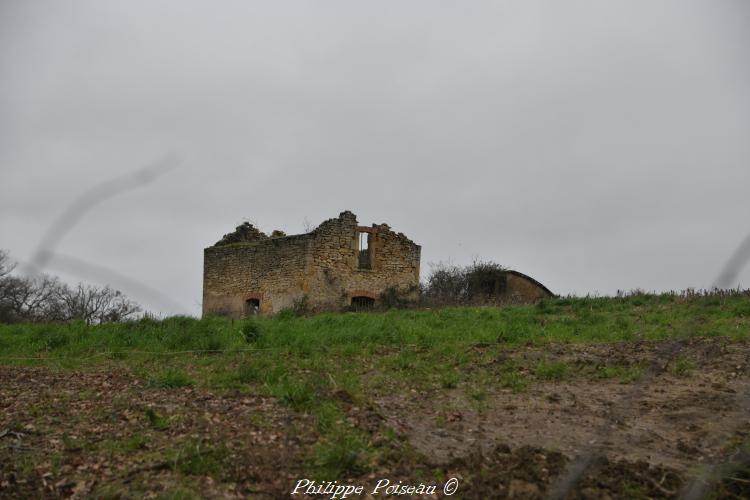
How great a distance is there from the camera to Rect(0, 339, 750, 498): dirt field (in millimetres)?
6012

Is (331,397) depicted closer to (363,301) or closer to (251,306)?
(363,301)

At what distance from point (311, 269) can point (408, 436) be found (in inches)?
632

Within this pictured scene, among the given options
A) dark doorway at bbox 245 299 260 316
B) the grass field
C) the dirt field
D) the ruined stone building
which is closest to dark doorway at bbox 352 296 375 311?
the ruined stone building

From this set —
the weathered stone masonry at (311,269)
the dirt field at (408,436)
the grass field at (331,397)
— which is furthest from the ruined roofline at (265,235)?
the dirt field at (408,436)

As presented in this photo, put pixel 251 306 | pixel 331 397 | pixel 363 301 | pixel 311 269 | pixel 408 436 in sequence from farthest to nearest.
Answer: pixel 251 306 → pixel 363 301 → pixel 311 269 → pixel 331 397 → pixel 408 436

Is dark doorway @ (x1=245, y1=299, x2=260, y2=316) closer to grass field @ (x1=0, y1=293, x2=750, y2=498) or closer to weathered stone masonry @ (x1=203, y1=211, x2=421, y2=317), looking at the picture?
weathered stone masonry @ (x1=203, y1=211, x2=421, y2=317)

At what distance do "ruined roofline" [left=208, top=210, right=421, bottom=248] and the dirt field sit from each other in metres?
14.4

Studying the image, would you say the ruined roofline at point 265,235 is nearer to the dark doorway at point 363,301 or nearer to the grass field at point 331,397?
the dark doorway at point 363,301

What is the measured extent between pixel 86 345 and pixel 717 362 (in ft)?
35.3

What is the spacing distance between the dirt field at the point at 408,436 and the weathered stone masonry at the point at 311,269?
44.9 feet

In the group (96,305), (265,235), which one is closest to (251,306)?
(265,235)

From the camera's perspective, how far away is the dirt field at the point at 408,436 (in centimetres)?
601

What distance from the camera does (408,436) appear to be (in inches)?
281

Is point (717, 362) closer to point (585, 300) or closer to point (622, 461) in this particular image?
point (622, 461)
